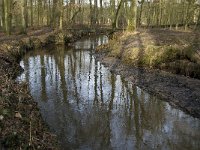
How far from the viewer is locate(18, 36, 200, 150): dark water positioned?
1059cm

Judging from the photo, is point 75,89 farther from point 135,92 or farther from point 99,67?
point 99,67

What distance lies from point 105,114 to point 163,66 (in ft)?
27.3

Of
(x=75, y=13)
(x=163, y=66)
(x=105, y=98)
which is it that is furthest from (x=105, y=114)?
(x=75, y=13)

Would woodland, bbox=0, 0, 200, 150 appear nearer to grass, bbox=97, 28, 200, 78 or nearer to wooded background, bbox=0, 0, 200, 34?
grass, bbox=97, 28, 200, 78

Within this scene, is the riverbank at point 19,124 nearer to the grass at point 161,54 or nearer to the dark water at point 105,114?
the dark water at point 105,114

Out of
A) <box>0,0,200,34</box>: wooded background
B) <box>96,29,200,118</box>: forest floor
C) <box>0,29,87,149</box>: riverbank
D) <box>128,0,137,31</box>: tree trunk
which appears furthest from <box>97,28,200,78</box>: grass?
<box>0,29,87,149</box>: riverbank

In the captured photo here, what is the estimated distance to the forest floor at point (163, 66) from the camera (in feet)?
49.9

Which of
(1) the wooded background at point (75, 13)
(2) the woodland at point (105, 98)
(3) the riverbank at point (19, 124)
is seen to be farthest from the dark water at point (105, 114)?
(1) the wooded background at point (75, 13)

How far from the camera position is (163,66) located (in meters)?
20.5

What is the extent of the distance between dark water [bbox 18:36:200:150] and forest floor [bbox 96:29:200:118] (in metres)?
0.71

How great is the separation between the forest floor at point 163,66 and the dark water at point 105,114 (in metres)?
0.71

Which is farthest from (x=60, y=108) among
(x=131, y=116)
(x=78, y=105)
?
(x=131, y=116)

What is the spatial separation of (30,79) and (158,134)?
33.2ft

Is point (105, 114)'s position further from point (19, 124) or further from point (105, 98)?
point (19, 124)
